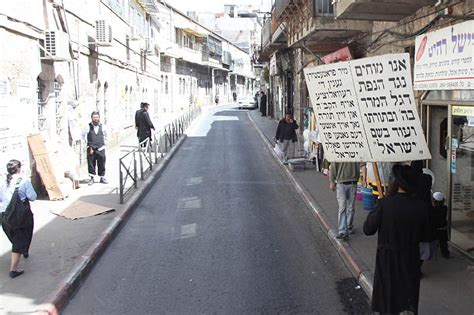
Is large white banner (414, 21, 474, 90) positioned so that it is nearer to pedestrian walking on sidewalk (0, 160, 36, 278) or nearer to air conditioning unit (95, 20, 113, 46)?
pedestrian walking on sidewalk (0, 160, 36, 278)

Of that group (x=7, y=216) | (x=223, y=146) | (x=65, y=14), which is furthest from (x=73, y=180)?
(x=223, y=146)

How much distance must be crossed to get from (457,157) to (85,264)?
208 inches

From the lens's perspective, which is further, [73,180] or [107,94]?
[107,94]

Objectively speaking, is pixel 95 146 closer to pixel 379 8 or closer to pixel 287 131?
pixel 287 131

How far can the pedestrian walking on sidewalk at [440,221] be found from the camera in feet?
20.7

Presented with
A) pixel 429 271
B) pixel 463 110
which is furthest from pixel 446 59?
pixel 429 271

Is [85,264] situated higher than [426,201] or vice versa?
[426,201]

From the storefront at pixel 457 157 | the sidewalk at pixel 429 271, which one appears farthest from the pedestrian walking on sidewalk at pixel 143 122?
the storefront at pixel 457 157

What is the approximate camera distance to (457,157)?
7.11m

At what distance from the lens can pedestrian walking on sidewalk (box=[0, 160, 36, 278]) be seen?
6148mm

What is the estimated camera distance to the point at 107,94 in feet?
62.5

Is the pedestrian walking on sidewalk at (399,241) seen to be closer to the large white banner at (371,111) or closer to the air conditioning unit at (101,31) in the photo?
the large white banner at (371,111)

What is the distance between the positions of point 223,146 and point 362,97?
53.4ft

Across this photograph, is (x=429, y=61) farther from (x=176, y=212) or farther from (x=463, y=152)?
(x=176, y=212)
